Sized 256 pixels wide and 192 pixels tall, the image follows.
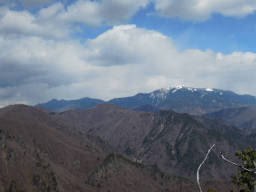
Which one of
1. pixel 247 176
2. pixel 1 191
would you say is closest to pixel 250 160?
pixel 247 176

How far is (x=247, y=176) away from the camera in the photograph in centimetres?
4091

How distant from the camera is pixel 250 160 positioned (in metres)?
39.5

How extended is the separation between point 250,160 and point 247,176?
103 inches

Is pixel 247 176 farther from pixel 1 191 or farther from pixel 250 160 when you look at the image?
pixel 1 191

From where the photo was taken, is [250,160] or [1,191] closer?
[250,160]

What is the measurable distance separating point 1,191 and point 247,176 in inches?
7385

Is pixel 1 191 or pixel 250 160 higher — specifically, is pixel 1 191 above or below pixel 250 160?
below

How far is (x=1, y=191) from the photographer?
199 meters

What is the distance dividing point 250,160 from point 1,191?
189 m

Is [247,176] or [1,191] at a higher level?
[247,176]

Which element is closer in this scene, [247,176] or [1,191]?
[247,176]
